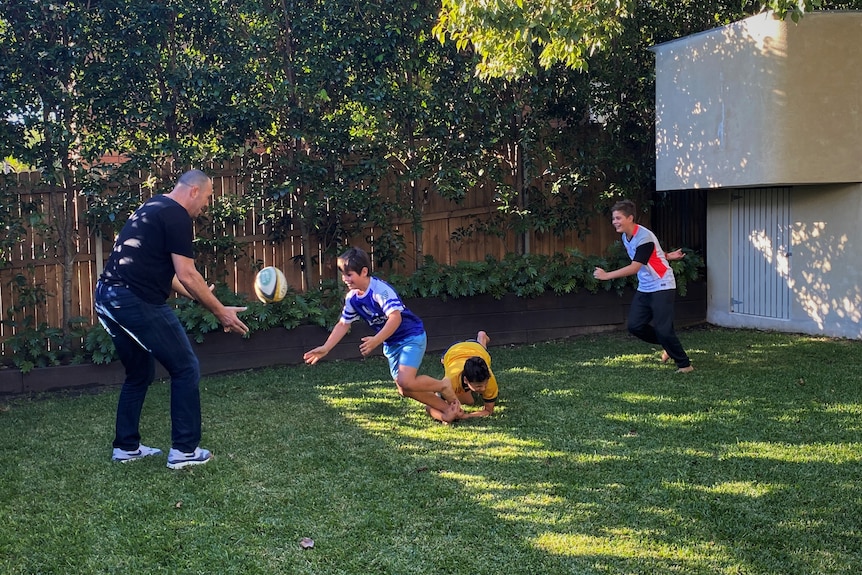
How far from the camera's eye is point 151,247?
5.21 metres

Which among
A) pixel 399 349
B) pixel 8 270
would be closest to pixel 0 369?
pixel 8 270

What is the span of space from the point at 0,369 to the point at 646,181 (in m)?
8.70

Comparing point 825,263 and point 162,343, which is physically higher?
point 825,263

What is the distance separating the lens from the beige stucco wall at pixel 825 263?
9.58 m

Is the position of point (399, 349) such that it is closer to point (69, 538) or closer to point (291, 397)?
point (291, 397)

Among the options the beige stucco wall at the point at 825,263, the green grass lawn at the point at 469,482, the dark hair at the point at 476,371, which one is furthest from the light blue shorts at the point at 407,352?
the beige stucco wall at the point at 825,263

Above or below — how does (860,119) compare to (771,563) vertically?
above

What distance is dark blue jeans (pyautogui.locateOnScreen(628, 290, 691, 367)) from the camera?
773 centimetres

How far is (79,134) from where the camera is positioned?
9.11 meters

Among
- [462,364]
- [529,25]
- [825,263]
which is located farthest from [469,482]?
[825,263]

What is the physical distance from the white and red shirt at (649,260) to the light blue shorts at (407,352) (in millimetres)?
2631

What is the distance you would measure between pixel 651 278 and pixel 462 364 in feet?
7.73

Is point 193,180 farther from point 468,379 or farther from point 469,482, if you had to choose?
point 469,482

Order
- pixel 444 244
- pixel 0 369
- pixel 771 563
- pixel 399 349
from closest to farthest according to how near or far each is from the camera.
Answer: pixel 771 563 → pixel 399 349 → pixel 0 369 → pixel 444 244
